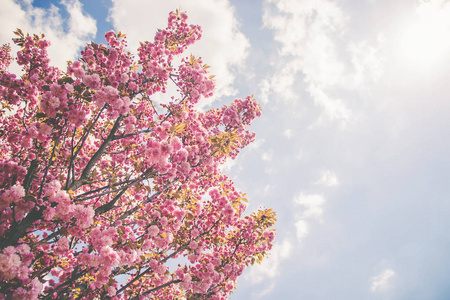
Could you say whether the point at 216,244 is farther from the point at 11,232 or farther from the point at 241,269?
the point at 11,232

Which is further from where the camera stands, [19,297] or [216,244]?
[216,244]

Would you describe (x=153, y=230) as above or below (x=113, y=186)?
below

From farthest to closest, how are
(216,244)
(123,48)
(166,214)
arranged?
1. (216,244)
2. (123,48)
3. (166,214)

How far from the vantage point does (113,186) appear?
17.0 ft

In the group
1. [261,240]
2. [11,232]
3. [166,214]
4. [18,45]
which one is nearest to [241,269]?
[261,240]

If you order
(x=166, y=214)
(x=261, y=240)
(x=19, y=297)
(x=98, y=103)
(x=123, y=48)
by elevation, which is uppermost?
→ (x=123, y=48)

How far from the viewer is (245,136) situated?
11.6m

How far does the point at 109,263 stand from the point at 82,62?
193 inches

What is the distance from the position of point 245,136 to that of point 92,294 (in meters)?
8.88

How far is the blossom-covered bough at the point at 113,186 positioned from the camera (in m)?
4.07

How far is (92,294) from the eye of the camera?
5.14 m

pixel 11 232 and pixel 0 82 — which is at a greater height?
pixel 0 82

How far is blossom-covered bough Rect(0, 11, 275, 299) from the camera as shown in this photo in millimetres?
4066

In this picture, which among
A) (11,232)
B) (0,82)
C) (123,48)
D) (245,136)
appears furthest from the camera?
(245,136)
